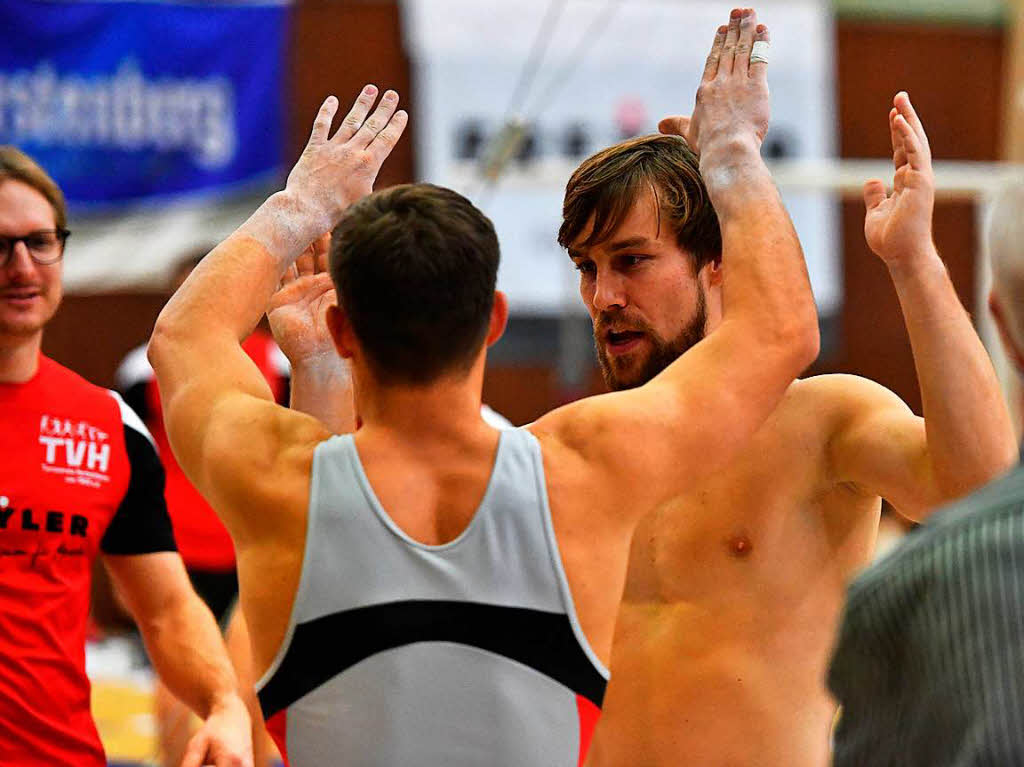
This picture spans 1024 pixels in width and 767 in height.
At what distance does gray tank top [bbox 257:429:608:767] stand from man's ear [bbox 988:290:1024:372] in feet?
2.26

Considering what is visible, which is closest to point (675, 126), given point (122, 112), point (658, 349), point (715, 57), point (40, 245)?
point (715, 57)

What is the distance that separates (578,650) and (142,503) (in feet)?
5.79

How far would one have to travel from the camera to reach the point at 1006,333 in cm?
175

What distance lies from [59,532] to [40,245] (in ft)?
2.44

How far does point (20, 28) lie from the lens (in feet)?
33.2

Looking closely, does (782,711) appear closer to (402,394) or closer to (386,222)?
(402,394)

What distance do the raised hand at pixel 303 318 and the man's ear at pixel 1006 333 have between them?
1.40 metres

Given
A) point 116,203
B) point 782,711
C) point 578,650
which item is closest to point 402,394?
point 578,650

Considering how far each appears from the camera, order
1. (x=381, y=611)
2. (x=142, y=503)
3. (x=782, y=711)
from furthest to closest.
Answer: (x=142, y=503), (x=782, y=711), (x=381, y=611)

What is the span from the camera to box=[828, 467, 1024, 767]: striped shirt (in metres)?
1.51

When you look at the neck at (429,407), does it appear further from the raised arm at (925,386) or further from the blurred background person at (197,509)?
the blurred background person at (197,509)

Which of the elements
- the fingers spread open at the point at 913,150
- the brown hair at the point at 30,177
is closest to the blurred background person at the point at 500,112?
the brown hair at the point at 30,177

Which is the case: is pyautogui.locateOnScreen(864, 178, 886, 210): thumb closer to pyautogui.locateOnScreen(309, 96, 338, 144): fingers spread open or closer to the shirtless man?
the shirtless man

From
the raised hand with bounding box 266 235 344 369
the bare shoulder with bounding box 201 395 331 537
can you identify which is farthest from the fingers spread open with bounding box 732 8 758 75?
the bare shoulder with bounding box 201 395 331 537
